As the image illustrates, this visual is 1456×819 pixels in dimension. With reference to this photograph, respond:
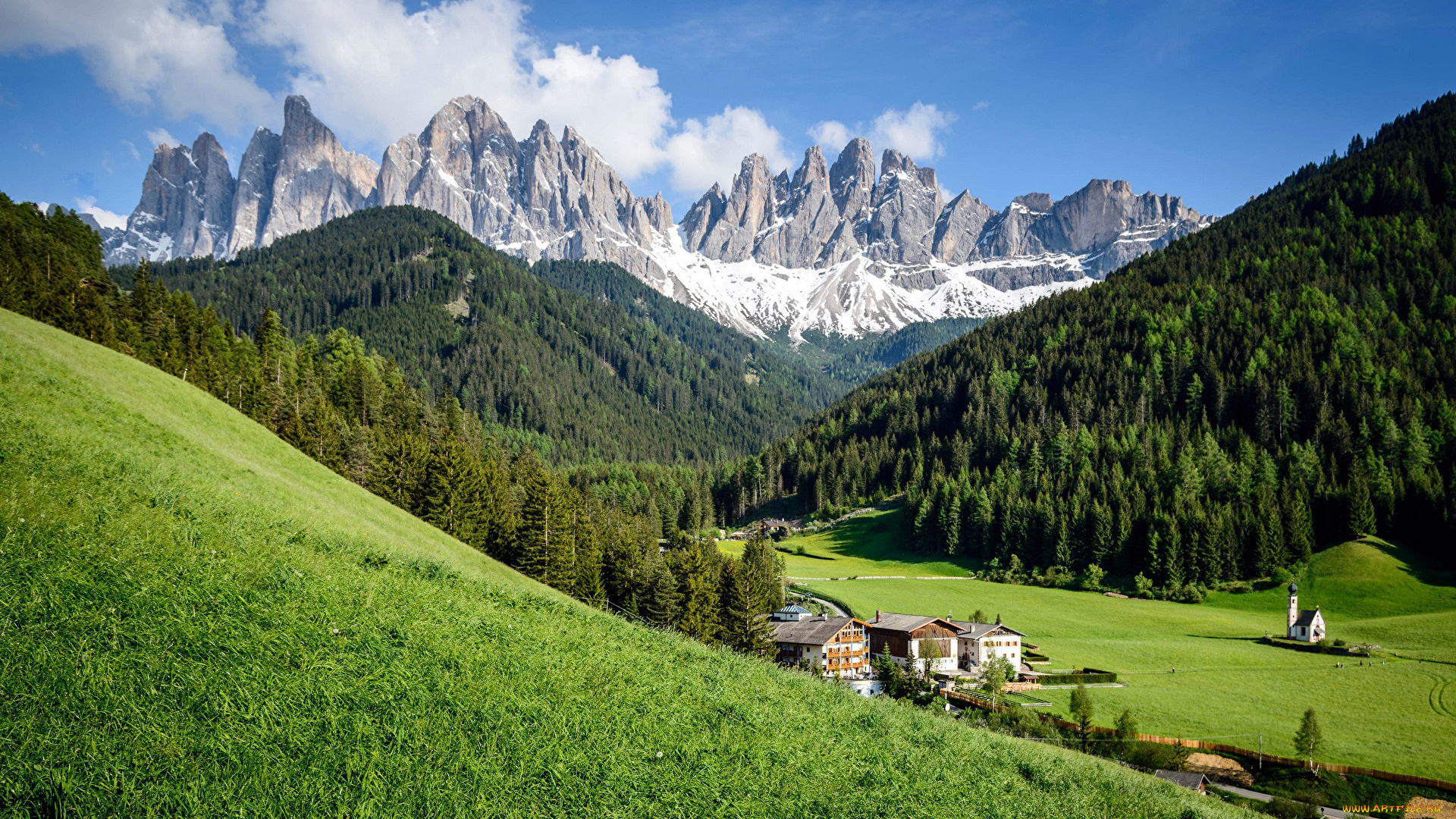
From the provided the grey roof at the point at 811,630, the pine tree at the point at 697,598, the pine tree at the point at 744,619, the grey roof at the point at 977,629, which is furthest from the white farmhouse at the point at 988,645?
the pine tree at the point at 697,598

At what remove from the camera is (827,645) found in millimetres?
59094

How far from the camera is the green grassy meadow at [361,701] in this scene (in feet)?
22.8

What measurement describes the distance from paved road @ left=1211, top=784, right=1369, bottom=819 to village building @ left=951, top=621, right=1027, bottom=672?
21958mm

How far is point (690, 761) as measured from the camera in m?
10.4

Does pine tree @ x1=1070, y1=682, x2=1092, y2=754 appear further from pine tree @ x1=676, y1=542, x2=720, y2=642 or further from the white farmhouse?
pine tree @ x1=676, y1=542, x2=720, y2=642

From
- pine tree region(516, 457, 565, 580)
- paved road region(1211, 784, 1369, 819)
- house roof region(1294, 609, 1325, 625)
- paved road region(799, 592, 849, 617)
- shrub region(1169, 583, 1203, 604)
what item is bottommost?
paved road region(1211, 784, 1369, 819)

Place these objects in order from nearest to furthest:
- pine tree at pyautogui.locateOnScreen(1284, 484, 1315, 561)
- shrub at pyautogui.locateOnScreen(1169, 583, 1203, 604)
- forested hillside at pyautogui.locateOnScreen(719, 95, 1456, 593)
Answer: shrub at pyautogui.locateOnScreen(1169, 583, 1203, 604) < pine tree at pyautogui.locateOnScreen(1284, 484, 1315, 561) < forested hillside at pyautogui.locateOnScreen(719, 95, 1456, 593)

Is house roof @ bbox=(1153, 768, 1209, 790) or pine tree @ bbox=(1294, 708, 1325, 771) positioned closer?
house roof @ bbox=(1153, 768, 1209, 790)

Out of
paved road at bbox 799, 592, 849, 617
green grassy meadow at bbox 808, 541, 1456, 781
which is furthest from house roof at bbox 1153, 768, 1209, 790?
paved road at bbox 799, 592, 849, 617

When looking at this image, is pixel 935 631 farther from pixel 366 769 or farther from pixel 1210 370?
pixel 1210 370

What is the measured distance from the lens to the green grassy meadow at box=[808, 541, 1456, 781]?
41906 mm

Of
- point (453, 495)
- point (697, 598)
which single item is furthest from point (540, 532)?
point (697, 598)

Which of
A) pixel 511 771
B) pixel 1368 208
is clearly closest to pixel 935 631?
pixel 511 771

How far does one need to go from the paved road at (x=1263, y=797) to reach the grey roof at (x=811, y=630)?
29042 millimetres
